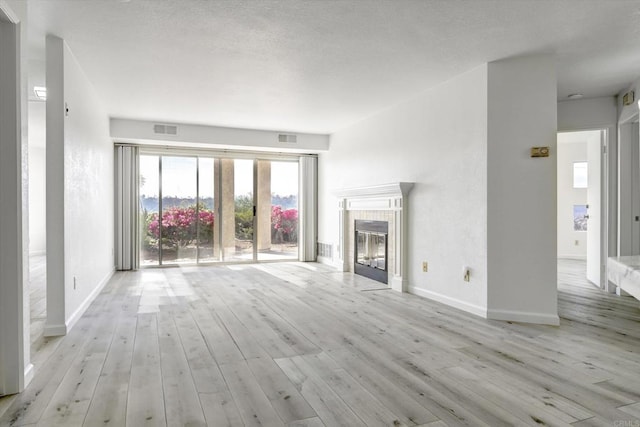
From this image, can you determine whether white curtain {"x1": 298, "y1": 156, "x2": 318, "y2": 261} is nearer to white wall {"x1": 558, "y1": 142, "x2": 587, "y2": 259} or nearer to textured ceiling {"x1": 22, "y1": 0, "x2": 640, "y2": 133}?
textured ceiling {"x1": 22, "y1": 0, "x2": 640, "y2": 133}

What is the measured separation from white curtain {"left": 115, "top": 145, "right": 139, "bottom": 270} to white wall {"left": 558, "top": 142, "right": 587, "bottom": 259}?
8829mm

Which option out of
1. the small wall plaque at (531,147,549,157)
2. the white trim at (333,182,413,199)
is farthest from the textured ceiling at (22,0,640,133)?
the white trim at (333,182,413,199)

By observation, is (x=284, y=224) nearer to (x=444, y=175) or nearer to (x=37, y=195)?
(x=444, y=175)

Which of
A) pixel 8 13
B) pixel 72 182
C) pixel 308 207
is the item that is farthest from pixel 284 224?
pixel 8 13

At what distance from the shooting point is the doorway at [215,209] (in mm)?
7348

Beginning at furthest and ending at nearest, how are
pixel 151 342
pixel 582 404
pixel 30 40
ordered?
pixel 30 40
pixel 151 342
pixel 582 404

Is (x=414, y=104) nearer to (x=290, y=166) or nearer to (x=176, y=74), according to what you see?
(x=176, y=74)

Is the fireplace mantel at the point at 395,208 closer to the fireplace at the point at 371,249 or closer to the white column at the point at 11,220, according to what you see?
the fireplace at the point at 371,249

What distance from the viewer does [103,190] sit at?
564 cm

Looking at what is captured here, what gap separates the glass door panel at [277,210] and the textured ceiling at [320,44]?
301 centimetres

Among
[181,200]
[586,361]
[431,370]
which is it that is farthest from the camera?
[181,200]

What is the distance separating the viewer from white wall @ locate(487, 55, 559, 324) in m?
3.72

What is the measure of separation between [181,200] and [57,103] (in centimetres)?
419

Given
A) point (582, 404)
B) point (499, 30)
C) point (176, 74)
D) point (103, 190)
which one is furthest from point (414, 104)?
point (103, 190)
